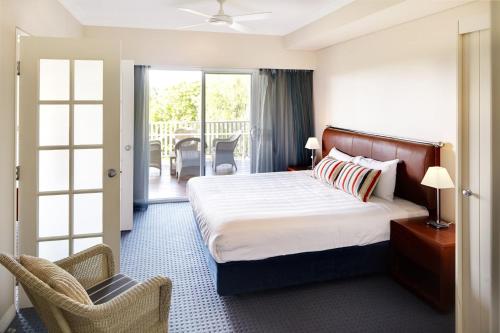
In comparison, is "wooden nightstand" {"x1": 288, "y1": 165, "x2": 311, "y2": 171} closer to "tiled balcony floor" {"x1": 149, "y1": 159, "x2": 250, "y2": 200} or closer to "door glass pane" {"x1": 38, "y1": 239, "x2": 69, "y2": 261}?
"tiled balcony floor" {"x1": 149, "y1": 159, "x2": 250, "y2": 200}

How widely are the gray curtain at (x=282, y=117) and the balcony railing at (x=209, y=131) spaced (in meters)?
0.32

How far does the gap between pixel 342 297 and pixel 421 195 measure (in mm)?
1291

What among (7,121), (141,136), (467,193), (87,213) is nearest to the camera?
(467,193)

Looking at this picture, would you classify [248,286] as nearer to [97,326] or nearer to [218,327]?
[218,327]

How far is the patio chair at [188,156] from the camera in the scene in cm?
595

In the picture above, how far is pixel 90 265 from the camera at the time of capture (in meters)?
2.17

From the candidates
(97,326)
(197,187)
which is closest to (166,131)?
(197,187)

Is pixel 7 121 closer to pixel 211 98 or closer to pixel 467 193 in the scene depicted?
pixel 467 193

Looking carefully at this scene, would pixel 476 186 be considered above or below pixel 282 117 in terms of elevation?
below

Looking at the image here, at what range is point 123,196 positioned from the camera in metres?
4.47

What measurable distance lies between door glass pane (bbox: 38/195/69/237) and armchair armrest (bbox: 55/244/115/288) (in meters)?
0.65

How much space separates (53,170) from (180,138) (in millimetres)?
3541

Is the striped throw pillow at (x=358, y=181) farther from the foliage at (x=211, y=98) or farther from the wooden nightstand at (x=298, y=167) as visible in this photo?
the foliage at (x=211, y=98)

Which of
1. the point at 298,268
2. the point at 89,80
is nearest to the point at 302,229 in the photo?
the point at 298,268
